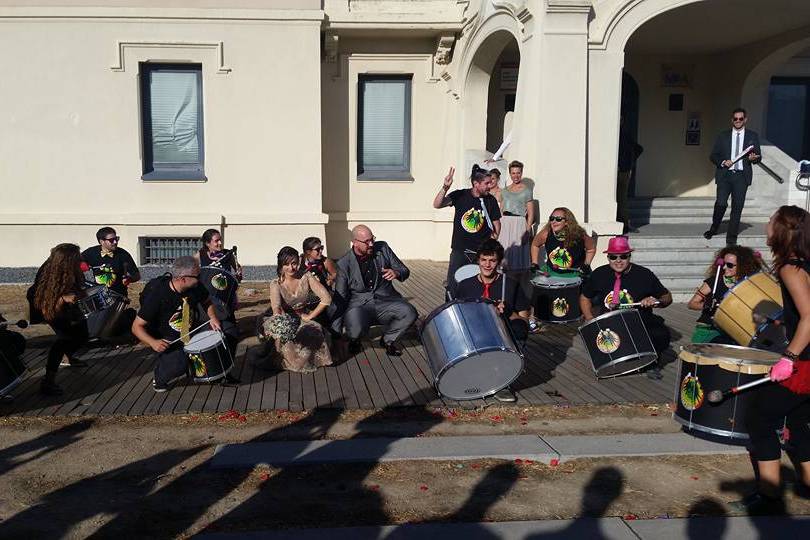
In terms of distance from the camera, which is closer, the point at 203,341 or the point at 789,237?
Answer: the point at 789,237

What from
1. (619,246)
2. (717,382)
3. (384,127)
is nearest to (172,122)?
(384,127)

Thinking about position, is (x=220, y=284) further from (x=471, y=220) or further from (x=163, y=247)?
(x=163, y=247)

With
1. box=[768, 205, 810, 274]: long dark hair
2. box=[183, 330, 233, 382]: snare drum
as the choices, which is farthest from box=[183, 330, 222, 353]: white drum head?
box=[768, 205, 810, 274]: long dark hair

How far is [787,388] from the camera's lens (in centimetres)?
429

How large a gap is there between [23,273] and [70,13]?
4412mm

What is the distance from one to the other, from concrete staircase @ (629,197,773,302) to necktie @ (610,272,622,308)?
3864 millimetres

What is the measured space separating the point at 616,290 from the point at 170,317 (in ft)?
13.2

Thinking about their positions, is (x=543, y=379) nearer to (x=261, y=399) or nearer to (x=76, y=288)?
(x=261, y=399)

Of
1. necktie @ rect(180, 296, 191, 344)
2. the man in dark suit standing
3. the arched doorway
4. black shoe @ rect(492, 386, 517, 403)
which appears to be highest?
the arched doorway

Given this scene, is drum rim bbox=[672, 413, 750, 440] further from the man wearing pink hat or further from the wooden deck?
the man wearing pink hat

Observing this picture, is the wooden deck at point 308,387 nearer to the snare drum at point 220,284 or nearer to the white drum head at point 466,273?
the snare drum at point 220,284

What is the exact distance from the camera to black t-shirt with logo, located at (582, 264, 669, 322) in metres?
7.12

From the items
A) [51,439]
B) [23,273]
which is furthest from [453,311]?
[23,273]

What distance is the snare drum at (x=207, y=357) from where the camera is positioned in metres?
6.45
